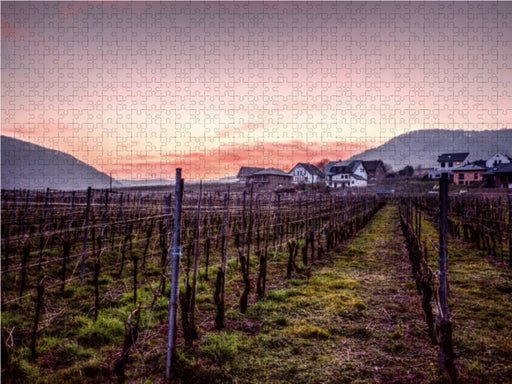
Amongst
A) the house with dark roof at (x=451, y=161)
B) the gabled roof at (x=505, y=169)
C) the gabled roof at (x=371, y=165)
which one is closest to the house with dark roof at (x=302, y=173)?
the gabled roof at (x=371, y=165)

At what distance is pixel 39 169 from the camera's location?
286 ft

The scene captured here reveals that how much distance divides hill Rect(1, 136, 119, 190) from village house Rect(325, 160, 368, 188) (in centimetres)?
5569

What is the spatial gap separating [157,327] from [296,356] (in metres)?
1.95

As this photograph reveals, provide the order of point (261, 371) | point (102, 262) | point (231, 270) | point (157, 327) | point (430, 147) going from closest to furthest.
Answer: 1. point (261, 371)
2. point (157, 327)
3. point (231, 270)
4. point (102, 262)
5. point (430, 147)

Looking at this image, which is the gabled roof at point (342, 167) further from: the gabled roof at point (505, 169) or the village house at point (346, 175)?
the gabled roof at point (505, 169)

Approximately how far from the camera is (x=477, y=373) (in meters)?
3.56

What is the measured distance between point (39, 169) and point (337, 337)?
10044cm


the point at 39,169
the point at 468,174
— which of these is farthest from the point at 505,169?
the point at 39,169

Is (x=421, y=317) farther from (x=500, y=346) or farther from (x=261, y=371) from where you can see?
(x=261, y=371)

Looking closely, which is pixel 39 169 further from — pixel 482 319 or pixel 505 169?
pixel 482 319

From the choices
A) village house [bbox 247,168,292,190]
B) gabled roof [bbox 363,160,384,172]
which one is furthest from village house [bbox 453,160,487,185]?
village house [bbox 247,168,292,190]

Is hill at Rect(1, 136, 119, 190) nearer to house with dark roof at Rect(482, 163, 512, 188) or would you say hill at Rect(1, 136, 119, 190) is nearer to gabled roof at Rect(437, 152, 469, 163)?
house with dark roof at Rect(482, 163, 512, 188)

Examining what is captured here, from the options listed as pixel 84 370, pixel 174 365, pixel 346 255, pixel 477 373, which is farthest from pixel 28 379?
pixel 346 255

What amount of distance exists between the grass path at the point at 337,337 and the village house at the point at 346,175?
209 feet
